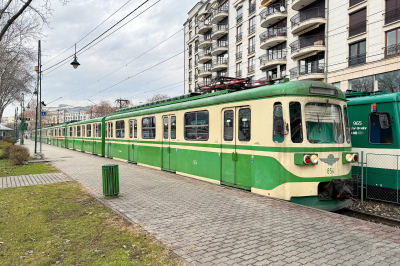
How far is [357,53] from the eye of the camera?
2358 centimetres

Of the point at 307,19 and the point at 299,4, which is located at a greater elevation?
the point at 299,4

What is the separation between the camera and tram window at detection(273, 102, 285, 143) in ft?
22.2

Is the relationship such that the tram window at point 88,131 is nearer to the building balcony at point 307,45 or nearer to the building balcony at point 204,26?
the building balcony at point 307,45

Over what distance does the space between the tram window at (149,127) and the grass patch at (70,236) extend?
578 cm

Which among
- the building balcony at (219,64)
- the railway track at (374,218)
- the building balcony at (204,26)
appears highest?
the building balcony at (204,26)

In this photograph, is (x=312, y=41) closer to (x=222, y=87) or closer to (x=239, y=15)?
(x=239, y=15)

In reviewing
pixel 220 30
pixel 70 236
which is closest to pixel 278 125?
pixel 70 236

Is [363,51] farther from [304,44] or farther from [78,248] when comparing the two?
[78,248]

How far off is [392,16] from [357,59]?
3782 millimetres

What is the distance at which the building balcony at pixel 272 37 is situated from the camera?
102ft

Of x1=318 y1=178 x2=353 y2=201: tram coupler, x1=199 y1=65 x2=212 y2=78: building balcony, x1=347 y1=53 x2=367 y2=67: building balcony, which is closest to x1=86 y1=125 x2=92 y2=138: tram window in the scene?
x1=318 y1=178 x2=353 y2=201: tram coupler

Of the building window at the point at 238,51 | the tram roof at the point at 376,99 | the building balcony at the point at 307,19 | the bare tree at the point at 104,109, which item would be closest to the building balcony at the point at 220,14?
the building window at the point at 238,51

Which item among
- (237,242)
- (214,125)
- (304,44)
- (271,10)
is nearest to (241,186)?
(214,125)

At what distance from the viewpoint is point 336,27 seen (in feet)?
82.3
